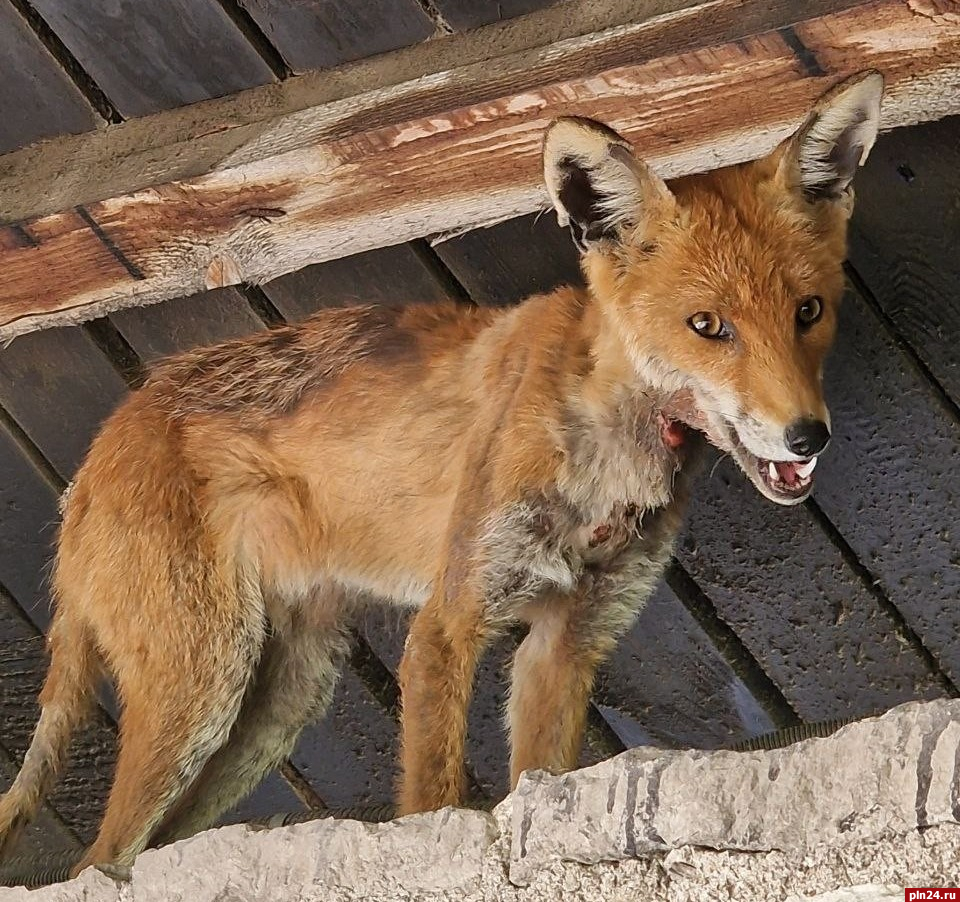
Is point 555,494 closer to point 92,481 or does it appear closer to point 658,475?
point 658,475

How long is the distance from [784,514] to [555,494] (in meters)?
0.71

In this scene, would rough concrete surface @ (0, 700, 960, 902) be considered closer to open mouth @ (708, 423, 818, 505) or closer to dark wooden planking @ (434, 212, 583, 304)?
open mouth @ (708, 423, 818, 505)

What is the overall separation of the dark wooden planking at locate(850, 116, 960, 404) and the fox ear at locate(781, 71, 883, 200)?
0.39m

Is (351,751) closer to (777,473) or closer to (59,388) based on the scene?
(59,388)

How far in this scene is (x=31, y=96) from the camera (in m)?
2.53

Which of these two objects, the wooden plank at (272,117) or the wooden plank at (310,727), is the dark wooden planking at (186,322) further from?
the wooden plank at (272,117)

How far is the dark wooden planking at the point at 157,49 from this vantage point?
2.43 m

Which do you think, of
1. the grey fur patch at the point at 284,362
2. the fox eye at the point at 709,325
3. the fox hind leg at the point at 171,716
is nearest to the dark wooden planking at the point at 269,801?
the fox hind leg at the point at 171,716

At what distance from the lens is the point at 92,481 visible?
251cm

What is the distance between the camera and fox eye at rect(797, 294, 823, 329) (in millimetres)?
1939

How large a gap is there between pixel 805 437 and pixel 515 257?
0.98m

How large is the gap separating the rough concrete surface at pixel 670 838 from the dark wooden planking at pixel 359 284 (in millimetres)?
1258

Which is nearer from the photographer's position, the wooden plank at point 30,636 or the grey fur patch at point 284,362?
the grey fur patch at point 284,362

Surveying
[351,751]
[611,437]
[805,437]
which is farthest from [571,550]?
[351,751]
